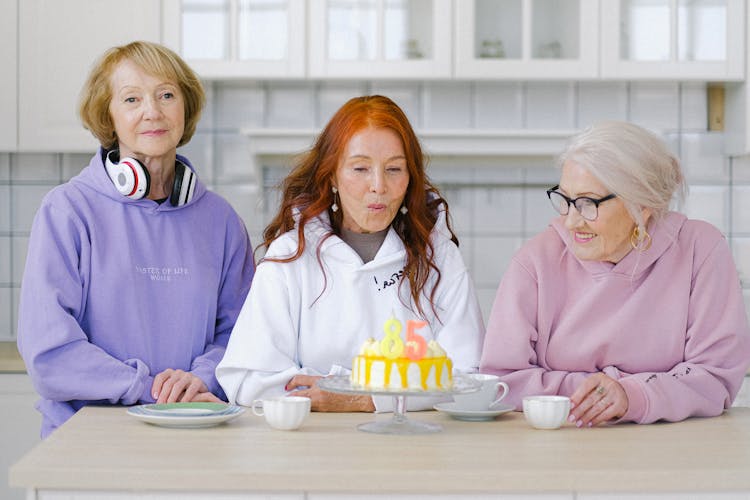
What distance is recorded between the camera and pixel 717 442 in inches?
68.5

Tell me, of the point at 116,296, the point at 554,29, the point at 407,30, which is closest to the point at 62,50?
the point at 407,30

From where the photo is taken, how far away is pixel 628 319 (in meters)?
2.02

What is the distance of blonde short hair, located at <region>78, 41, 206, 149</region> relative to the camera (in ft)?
7.43

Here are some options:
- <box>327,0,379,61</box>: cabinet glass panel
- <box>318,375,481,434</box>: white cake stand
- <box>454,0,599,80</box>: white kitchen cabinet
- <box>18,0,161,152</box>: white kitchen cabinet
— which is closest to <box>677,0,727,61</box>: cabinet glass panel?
<box>454,0,599,80</box>: white kitchen cabinet

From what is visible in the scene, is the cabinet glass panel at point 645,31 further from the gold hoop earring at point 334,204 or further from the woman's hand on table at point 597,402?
the woman's hand on table at point 597,402

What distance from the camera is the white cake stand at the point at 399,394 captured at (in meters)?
1.66

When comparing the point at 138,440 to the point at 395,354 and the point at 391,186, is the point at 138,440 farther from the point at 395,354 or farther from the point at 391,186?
the point at 391,186

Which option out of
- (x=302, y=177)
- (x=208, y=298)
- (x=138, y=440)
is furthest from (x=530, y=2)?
(x=138, y=440)

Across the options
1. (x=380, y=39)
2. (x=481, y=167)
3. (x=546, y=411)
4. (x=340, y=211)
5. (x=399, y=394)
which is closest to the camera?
(x=399, y=394)

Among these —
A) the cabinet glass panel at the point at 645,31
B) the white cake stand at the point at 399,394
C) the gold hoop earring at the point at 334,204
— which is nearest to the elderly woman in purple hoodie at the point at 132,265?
the gold hoop earring at the point at 334,204

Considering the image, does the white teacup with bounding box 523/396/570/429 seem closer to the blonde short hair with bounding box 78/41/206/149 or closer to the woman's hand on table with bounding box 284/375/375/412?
the woman's hand on table with bounding box 284/375/375/412

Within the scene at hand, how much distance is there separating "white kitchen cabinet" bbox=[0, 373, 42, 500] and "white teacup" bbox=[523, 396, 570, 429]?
72.0 inches

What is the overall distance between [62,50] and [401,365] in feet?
6.73

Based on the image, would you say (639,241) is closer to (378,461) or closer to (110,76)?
(378,461)
